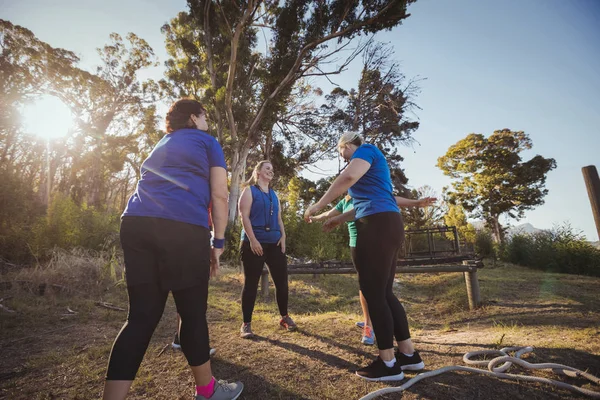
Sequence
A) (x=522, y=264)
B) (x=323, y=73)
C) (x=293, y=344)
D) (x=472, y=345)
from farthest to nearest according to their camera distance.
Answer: (x=323, y=73), (x=522, y=264), (x=293, y=344), (x=472, y=345)

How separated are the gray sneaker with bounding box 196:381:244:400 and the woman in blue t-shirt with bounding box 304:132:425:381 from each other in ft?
2.78

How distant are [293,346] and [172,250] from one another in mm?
1813

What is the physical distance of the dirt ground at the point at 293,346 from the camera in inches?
71.1

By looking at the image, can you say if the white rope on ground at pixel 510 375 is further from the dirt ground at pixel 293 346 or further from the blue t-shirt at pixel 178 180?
the blue t-shirt at pixel 178 180

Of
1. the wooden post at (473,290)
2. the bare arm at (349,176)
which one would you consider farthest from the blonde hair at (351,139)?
the wooden post at (473,290)

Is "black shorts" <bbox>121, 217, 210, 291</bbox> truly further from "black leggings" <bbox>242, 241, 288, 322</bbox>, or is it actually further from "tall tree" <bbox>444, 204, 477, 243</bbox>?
"tall tree" <bbox>444, 204, 477, 243</bbox>

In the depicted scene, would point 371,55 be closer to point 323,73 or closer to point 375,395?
point 323,73

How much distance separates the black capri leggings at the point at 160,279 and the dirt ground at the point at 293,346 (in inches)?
28.1

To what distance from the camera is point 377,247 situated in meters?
1.90

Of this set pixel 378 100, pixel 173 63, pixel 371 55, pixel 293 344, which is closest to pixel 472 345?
pixel 293 344

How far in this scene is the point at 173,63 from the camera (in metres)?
15.1

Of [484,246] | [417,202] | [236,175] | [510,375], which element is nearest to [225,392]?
[510,375]

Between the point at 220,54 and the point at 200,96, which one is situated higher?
the point at 220,54

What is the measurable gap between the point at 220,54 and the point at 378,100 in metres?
9.31
